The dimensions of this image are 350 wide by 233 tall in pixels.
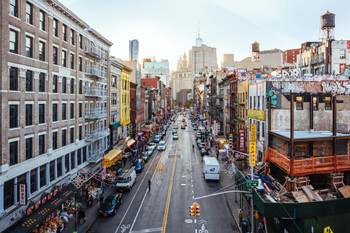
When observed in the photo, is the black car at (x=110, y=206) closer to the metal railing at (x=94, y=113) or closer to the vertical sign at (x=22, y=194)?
Answer: the vertical sign at (x=22, y=194)

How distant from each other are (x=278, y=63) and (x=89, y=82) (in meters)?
104

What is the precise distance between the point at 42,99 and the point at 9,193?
8188 mm

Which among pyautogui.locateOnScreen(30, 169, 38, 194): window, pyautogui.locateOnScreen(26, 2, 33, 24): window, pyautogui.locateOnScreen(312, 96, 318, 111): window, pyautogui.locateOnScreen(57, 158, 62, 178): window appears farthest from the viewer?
pyautogui.locateOnScreen(57, 158, 62, 178): window

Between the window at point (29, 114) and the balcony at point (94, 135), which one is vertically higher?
the window at point (29, 114)

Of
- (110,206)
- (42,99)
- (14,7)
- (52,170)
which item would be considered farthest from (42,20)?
(110,206)

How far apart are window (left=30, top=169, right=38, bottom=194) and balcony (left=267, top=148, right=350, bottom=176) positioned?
20.8 meters

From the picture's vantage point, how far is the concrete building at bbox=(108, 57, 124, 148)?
135ft

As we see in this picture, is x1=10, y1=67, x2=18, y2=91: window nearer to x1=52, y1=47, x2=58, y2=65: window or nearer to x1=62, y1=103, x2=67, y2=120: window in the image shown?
x1=52, y1=47, x2=58, y2=65: window

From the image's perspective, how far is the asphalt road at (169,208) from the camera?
20.8m

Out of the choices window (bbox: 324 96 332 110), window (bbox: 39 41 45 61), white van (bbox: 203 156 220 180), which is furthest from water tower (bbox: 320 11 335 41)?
window (bbox: 39 41 45 61)

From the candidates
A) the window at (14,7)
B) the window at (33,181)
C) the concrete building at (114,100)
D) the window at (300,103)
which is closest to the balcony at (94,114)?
the concrete building at (114,100)

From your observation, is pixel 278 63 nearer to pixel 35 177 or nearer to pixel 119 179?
pixel 119 179

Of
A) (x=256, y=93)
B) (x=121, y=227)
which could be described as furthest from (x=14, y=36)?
(x=256, y=93)

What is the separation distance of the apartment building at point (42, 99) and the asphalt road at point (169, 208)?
22.8 feet
